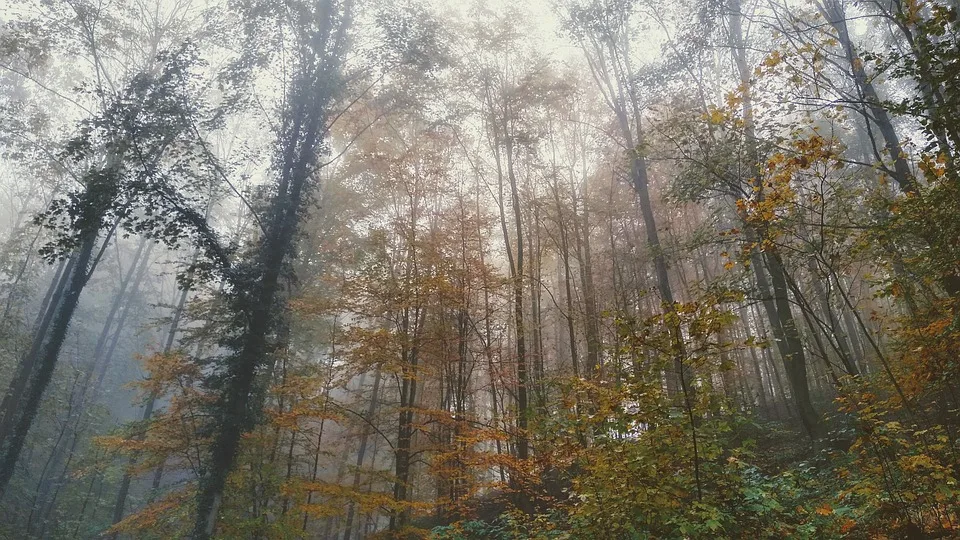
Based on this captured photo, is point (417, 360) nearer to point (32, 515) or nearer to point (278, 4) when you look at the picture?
point (278, 4)

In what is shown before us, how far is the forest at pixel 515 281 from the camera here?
471cm

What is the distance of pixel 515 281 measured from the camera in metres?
10.6

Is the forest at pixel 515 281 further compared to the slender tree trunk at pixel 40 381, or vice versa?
the slender tree trunk at pixel 40 381

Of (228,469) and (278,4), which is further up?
(278,4)

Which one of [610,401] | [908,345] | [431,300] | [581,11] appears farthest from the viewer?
[581,11]

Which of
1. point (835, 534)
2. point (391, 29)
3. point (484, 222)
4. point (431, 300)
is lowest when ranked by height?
point (835, 534)

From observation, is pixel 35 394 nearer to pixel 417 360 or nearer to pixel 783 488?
pixel 417 360

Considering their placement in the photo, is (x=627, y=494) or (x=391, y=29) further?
(x=391, y=29)

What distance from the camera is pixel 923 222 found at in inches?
207

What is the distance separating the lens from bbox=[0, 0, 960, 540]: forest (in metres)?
4.71

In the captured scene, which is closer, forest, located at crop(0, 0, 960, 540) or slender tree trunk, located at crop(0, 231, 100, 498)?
forest, located at crop(0, 0, 960, 540)

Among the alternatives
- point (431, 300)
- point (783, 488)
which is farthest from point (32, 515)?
point (783, 488)

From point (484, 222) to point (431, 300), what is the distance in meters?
3.21

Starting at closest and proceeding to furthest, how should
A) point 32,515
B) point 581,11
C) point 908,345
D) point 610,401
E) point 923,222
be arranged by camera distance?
1. point 610,401
2. point 923,222
3. point 908,345
4. point 581,11
5. point 32,515
